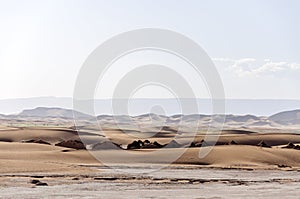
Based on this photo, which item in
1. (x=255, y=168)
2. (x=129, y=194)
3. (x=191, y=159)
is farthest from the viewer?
(x=191, y=159)

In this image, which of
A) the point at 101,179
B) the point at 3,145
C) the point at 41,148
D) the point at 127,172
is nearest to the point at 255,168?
the point at 127,172

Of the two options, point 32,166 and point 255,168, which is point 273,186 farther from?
point 32,166

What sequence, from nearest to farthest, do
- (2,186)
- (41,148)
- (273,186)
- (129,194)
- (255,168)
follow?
(129,194) → (2,186) → (273,186) → (255,168) → (41,148)

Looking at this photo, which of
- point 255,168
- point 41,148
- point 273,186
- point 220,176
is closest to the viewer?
point 273,186

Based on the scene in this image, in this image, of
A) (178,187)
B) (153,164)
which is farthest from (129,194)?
(153,164)

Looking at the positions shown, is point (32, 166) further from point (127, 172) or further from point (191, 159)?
point (191, 159)

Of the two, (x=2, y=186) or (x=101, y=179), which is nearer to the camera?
(x=2, y=186)

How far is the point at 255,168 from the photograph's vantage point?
1186 inches

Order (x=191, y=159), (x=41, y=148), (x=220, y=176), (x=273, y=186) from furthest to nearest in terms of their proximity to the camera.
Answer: (x=41, y=148) → (x=191, y=159) → (x=220, y=176) → (x=273, y=186)

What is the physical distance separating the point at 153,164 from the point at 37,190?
13.6 m

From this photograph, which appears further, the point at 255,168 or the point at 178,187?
the point at 255,168

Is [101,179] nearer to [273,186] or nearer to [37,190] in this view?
[37,190]

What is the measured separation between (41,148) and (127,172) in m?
14.4

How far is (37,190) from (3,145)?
2361 centimetres
